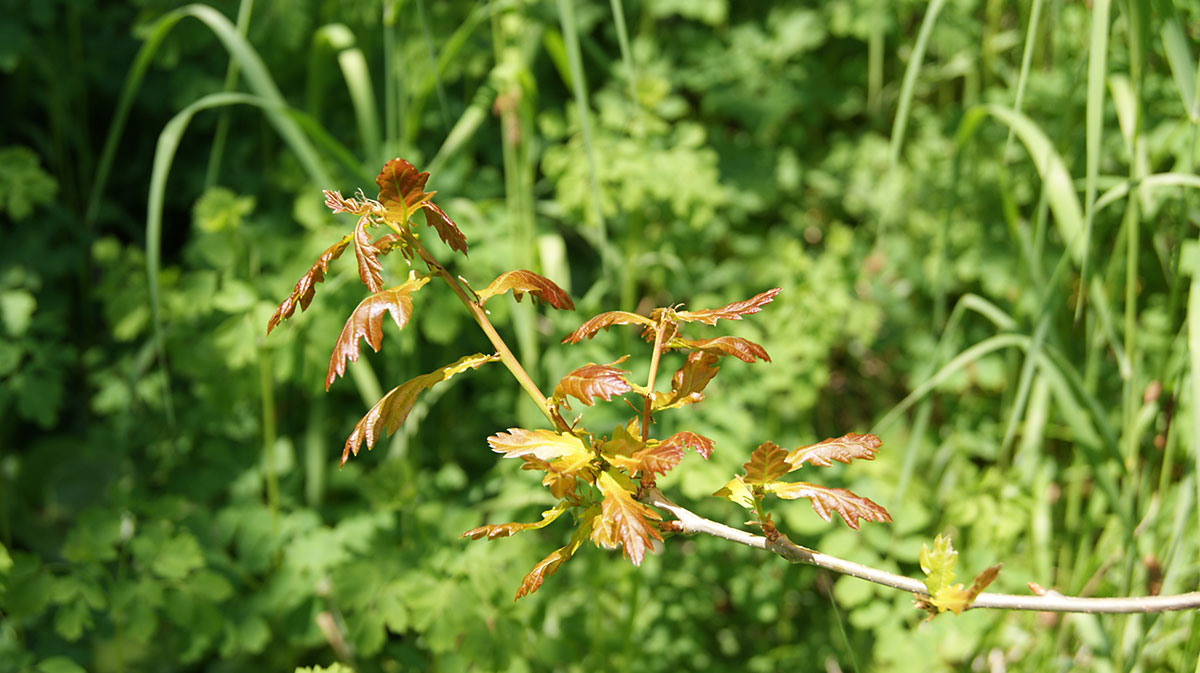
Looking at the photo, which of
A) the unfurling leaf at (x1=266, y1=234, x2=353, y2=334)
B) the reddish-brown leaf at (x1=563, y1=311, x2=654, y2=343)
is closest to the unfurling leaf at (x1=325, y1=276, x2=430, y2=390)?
the unfurling leaf at (x1=266, y1=234, x2=353, y2=334)

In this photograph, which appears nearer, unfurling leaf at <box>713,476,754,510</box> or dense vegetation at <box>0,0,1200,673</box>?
unfurling leaf at <box>713,476,754,510</box>

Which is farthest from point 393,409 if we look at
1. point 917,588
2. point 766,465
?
point 917,588

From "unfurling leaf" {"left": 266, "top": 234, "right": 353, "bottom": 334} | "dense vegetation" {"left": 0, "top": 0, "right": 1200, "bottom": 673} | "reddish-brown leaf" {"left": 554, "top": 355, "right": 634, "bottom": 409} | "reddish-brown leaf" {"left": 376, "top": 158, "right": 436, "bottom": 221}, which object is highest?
"reddish-brown leaf" {"left": 376, "top": 158, "right": 436, "bottom": 221}

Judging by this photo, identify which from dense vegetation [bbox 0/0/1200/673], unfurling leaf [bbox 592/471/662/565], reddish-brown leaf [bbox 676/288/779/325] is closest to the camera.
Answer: unfurling leaf [bbox 592/471/662/565]

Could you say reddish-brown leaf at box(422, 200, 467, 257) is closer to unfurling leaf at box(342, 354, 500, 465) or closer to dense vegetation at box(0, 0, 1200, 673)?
unfurling leaf at box(342, 354, 500, 465)

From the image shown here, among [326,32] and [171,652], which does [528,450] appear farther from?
[171,652]

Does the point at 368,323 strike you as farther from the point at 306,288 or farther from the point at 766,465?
the point at 766,465

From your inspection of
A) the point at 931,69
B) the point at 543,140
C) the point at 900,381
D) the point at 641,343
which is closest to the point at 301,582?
the point at 641,343
